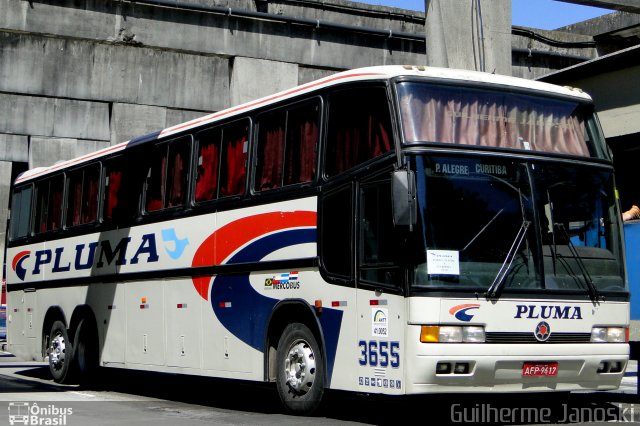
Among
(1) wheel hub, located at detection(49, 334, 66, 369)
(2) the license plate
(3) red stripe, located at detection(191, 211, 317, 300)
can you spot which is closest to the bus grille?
(2) the license plate

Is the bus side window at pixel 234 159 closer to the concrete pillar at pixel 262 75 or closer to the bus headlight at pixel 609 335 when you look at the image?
the bus headlight at pixel 609 335

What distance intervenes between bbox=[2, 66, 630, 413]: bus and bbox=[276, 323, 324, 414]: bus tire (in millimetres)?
23

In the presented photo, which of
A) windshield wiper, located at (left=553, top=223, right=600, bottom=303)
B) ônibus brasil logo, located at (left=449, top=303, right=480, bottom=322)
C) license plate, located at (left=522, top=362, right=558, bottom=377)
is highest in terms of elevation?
windshield wiper, located at (left=553, top=223, right=600, bottom=303)

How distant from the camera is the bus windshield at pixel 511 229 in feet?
35.8

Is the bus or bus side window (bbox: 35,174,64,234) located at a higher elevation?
bus side window (bbox: 35,174,64,234)

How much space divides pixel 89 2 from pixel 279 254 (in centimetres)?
1422

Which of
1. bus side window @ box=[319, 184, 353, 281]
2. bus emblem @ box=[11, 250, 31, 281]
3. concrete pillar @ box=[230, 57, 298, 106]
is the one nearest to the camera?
bus side window @ box=[319, 184, 353, 281]

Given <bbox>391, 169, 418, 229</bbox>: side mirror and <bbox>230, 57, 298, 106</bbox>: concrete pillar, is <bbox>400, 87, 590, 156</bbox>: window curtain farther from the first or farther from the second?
<bbox>230, 57, 298, 106</bbox>: concrete pillar

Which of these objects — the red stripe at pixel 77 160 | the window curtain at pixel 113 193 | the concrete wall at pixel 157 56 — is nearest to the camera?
the window curtain at pixel 113 193

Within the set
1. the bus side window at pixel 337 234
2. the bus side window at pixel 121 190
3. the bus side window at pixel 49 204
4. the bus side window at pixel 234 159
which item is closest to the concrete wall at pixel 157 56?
the bus side window at pixel 49 204

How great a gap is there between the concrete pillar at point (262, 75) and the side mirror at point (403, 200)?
16.7 meters

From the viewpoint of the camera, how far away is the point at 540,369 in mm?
11156

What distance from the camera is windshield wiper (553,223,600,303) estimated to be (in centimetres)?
1148

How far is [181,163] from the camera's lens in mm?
15539
